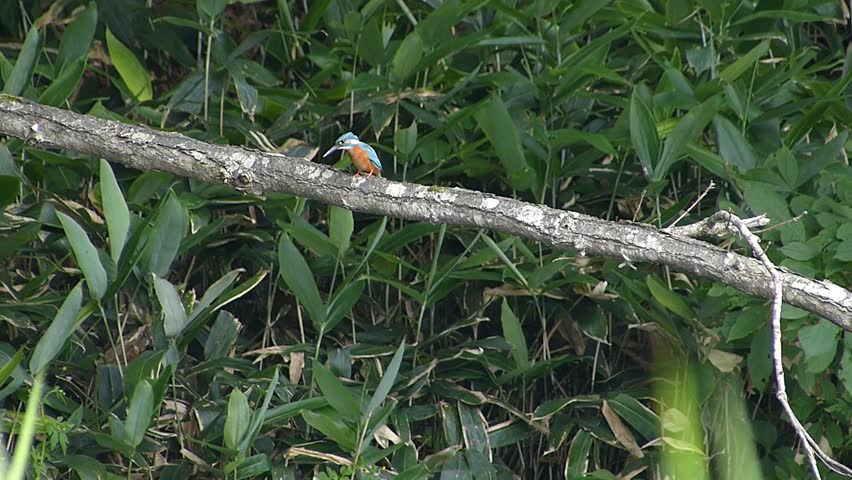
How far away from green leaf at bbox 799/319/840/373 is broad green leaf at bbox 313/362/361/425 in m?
1.09

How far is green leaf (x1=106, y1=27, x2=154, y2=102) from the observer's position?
3.10 meters

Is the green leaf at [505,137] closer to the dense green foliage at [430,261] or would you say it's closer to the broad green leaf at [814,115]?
the dense green foliage at [430,261]

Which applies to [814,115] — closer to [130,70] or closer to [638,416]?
[638,416]

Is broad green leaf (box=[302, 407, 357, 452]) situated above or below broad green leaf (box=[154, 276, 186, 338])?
below

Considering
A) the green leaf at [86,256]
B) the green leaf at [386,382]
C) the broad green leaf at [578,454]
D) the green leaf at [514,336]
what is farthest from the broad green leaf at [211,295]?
the broad green leaf at [578,454]

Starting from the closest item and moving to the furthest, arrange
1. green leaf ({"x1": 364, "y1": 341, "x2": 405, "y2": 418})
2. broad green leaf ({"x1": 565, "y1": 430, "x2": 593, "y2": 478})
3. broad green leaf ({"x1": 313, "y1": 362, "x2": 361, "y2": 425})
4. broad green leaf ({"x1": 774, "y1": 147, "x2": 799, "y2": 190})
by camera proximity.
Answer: green leaf ({"x1": 364, "y1": 341, "x2": 405, "y2": 418})
broad green leaf ({"x1": 313, "y1": 362, "x2": 361, "y2": 425})
broad green leaf ({"x1": 774, "y1": 147, "x2": 799, "y2": 190})
broad green leaf ({"x1": 565, "y1": 430, "x2": 593, "y2": 478})

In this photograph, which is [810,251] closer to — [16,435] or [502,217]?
[502,217]

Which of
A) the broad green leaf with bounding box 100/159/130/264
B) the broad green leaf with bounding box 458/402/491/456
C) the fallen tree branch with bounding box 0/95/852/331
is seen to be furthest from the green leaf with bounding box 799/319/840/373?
the broad green leaf with bounding box 100/159/130/264

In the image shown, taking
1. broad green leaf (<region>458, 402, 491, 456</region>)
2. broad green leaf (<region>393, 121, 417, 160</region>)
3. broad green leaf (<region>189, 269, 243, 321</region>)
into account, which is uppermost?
broad green leaf (<region>393, 121, 417, 160</region>)

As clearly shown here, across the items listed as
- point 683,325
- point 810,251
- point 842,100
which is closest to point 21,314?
point 683,325

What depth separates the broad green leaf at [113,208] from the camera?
7.62 feet

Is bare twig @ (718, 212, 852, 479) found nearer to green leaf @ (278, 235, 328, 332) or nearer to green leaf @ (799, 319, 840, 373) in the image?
green leaf @ (799, 319, 840, 373)

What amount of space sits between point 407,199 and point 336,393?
0.88 m

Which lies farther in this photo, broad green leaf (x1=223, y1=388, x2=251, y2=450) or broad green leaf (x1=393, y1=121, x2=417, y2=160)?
broad green leaf (x1=393, y1=121, x2=417, y2=160)
